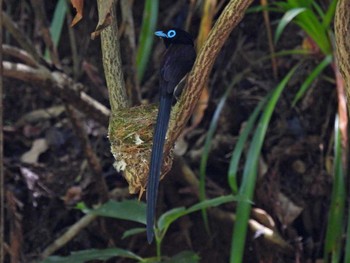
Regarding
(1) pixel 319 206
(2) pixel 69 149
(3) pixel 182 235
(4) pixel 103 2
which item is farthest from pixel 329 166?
(4) pixel 103 2

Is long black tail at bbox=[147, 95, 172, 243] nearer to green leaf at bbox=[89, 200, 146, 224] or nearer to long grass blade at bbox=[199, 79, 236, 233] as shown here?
green leaf at bbox=[89, 200, 146, 224]

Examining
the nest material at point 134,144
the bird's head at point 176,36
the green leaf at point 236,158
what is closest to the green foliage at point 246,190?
the green leaf at point 236,158

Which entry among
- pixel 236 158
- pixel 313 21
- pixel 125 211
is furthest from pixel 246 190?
pixel 313 21

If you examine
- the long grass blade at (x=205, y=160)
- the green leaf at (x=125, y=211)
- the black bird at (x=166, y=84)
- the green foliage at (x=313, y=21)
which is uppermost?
the green foliage at (x=313, y=21)

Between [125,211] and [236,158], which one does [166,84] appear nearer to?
[125,211]

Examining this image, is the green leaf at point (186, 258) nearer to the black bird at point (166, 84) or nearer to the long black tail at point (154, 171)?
the black bird at point (166, 84)

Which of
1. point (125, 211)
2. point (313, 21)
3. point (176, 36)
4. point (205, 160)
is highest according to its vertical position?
point (313, 21)
